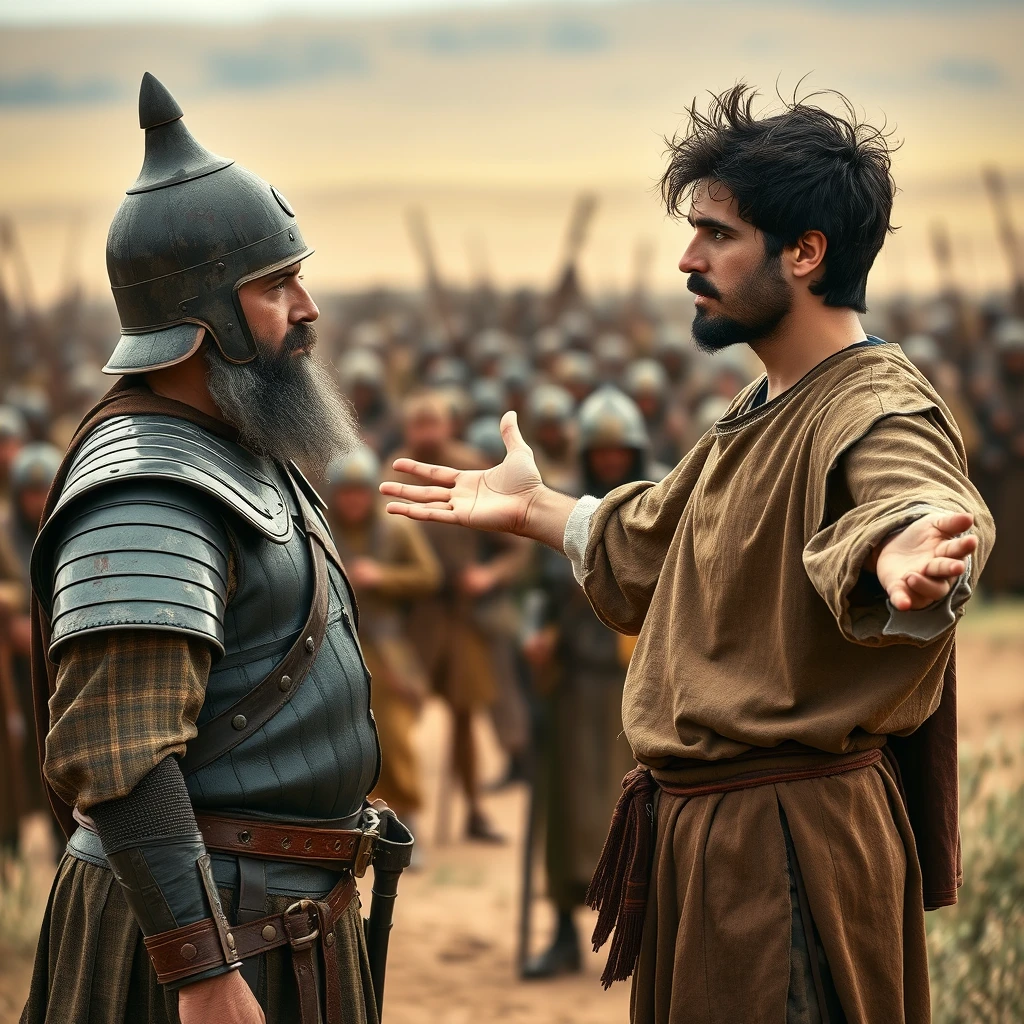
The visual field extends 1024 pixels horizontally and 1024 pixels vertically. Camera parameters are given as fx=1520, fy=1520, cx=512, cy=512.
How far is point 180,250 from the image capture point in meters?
2.81

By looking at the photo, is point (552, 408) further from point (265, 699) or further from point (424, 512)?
point (265, 699)

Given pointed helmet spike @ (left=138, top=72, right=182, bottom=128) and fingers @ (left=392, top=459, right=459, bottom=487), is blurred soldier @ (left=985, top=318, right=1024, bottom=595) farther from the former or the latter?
pointed helmet spike @ (left=138, top=72, right=182, bottom=128)

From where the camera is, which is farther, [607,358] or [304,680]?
[607,358]

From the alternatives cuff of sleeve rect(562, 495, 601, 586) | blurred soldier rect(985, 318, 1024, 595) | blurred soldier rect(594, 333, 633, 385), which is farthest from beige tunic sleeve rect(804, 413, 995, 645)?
blurred soldier rect(594, 333, 633, 385)

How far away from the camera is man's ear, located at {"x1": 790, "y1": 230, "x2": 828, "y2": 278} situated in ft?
8.67

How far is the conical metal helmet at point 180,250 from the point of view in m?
2.81

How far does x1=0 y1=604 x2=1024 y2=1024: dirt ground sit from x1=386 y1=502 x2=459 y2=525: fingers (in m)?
2.49

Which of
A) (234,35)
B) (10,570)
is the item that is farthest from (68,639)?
(234,35)

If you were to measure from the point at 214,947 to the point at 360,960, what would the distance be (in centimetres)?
48

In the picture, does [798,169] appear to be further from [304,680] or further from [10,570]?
[10,570]

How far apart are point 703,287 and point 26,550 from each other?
16.2 feet

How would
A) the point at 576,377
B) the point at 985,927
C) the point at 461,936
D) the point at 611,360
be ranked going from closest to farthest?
the point at 985,927, the point at 461,936, the point at 576,377, the point at 611,360

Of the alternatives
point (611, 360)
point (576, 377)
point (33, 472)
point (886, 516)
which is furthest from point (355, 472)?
point (611, 360)

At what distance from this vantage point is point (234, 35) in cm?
4234
